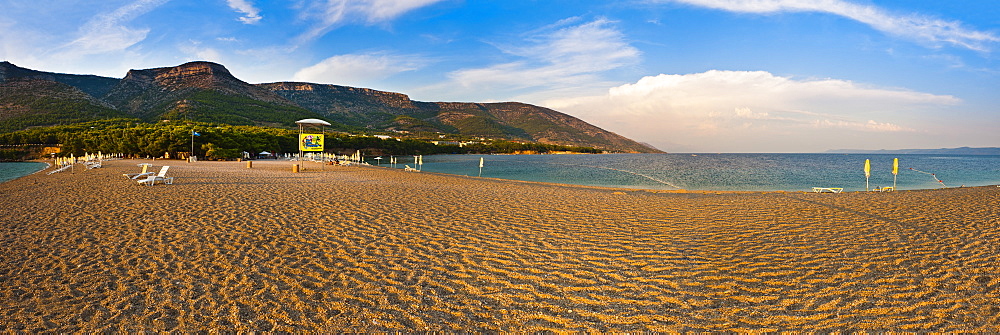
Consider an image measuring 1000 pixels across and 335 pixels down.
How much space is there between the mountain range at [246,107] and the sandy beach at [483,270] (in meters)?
82.6

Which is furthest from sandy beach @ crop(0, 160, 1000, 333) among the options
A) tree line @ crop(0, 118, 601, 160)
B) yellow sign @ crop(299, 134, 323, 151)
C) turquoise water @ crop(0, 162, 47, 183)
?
tree line @ crop(0, 118, 601, 160)

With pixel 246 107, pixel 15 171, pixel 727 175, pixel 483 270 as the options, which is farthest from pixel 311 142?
pixel 246 107

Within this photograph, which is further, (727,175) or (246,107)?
(246,107)

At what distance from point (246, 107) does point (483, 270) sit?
105 metres

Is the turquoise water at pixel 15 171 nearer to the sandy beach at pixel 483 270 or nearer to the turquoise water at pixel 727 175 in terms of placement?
Result: the turquoise water at pixel 727 175

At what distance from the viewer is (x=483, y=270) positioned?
4.81 metres

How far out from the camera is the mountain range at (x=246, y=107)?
7746 cm

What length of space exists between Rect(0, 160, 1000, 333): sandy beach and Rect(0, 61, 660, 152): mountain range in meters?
82.6

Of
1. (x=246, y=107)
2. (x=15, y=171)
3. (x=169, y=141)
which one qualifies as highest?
(x=246, y=107)

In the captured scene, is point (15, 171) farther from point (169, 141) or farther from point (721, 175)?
point (721, 175)

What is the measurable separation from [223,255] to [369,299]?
8.66 ft

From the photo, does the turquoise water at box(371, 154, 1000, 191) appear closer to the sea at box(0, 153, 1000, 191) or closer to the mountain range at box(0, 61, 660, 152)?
the sea at box(0, 153, 1000, 191)

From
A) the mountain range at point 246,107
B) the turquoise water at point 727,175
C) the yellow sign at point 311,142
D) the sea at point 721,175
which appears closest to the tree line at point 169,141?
the sea at point 721,175

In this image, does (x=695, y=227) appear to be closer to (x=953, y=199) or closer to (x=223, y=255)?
(x=223, y=255)
